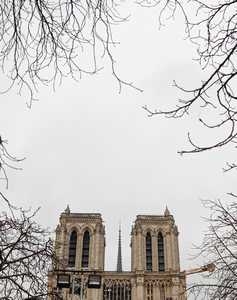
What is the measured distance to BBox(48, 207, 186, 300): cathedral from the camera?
56.1 m

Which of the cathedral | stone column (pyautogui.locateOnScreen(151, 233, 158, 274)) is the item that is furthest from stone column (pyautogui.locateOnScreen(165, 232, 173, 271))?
stone column (pyautogui.locateOnScreen(151, 233, 158, 274))

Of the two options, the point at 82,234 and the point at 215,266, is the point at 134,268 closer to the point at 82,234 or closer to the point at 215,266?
the point at 82,234

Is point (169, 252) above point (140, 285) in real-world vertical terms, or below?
above

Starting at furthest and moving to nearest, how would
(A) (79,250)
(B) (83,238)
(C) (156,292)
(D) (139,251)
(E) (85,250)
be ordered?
(C) (156,292) < (B) (83,238) < (E) (85,250) < (D) (139,251) < (A) (79,250)

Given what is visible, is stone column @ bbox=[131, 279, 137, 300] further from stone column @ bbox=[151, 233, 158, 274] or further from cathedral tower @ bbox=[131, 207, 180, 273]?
stone column @ bbox=[151, 233, 158, 274]

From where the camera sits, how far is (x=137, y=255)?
186 feet

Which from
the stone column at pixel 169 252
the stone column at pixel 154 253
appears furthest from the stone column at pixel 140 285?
the stone column at pixel 169 252

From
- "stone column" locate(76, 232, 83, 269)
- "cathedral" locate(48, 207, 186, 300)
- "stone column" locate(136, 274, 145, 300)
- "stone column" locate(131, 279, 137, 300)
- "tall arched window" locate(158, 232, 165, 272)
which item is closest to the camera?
"stone column" locate(76, 232, 83, 269)

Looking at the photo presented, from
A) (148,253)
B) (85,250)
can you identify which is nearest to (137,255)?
(148,253)

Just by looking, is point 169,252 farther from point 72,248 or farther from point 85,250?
point 72,248

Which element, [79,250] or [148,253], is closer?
[79,250]

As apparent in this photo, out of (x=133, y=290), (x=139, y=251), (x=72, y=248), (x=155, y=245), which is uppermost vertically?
(x=155, y=245)

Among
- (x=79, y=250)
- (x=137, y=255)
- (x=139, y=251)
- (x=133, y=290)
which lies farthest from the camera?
(x=133, y=290)

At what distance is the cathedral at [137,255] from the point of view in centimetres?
5609
